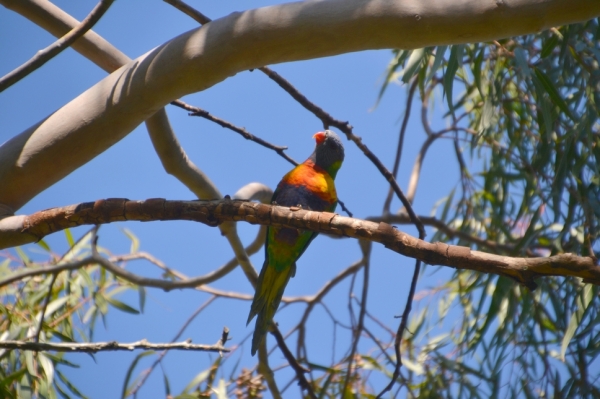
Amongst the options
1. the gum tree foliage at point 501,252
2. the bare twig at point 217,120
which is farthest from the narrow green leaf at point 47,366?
the bare twig at point 217,120

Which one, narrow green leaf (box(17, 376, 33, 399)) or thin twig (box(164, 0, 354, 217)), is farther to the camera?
narrow green leaf (box(17, 376, 33, 399))

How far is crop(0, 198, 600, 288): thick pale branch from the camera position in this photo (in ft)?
4.01

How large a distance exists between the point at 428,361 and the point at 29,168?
2.07 meters

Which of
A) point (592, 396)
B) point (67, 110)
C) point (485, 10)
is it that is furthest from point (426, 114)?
point (67, 110)

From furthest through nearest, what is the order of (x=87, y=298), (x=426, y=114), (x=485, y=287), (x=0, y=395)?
(x=426, y=114), (x=87, y=298), (x=485, y=287), (x=0, y=395)

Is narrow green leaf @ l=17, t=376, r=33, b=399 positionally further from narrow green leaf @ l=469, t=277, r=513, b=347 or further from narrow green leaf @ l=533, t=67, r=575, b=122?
narrow green leaf @ l=533, t=67, r=575, b=122

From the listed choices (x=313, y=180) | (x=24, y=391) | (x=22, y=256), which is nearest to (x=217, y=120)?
(x=313, y=180)

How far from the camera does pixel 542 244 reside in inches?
106

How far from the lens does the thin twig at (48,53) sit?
144 centimetres

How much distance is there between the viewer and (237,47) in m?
1.32

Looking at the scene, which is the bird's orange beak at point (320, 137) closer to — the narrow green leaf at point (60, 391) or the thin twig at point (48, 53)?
the thin twig at point (48, 53)

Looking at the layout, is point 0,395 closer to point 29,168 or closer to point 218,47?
point 29,168

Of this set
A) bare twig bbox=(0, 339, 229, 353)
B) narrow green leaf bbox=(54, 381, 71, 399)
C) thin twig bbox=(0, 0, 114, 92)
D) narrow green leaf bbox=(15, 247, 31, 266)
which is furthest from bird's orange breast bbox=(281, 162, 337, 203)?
narrow green leaf bbox=(15, 247, 31, 266)

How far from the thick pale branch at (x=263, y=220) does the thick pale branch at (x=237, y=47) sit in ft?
0.48
